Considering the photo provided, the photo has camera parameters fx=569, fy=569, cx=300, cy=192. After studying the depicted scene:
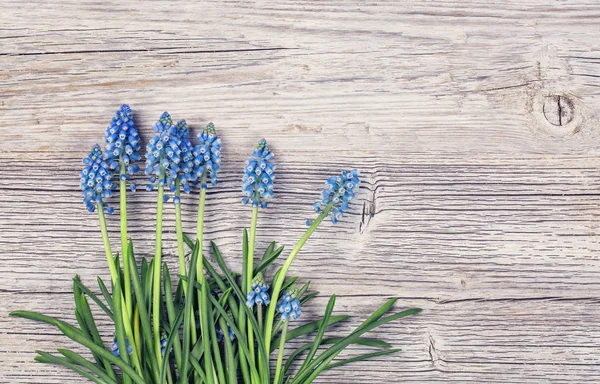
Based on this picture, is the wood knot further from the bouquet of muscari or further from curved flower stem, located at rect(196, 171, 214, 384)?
curved flower stem, located at rect(196, 171, 214, 384)

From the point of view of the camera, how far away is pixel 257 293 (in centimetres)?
101

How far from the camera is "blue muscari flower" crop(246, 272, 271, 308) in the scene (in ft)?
3.29

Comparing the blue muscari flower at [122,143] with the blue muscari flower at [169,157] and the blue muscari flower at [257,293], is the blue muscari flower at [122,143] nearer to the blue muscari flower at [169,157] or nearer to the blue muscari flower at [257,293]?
the blue muscari flower at [169,157]

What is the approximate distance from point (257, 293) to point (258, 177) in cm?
21

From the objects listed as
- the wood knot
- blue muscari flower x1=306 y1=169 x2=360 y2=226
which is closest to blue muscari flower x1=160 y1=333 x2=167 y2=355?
blue muscari flower x1=306 y1=169 x2=360 y2=226

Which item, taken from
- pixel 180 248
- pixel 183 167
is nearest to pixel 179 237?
pixel 180 248

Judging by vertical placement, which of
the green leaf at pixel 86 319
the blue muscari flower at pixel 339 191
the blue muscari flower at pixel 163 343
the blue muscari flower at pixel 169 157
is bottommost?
the blue muscari flower at pixel 163 343

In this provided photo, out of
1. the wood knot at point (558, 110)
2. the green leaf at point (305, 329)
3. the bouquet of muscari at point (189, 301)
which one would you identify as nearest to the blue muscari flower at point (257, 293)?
the bouquet of muscari at point (189, 301)

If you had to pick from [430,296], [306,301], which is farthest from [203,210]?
[430,296]

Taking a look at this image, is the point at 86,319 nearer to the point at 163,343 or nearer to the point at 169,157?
the point at 163,343

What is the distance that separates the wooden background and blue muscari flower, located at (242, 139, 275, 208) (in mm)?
122

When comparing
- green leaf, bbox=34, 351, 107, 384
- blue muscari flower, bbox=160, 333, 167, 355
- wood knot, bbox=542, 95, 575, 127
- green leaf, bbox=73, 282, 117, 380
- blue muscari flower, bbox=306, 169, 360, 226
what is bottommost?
green leaf, bbox=34, 351, 107, 384

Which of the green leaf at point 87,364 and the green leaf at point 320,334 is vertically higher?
the green leaf at point 320,334

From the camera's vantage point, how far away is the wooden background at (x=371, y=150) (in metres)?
1.15
